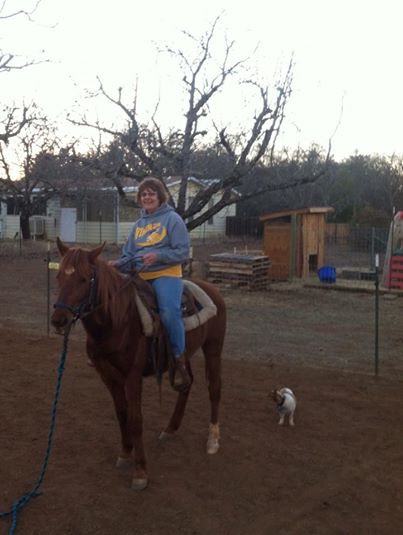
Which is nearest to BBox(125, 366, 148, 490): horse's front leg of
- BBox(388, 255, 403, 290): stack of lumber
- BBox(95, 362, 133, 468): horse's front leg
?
BBox(95, 362, 133, 468): horse's front leg

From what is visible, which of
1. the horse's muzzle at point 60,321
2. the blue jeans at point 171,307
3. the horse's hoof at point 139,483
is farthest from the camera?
the blue jeans at point 171,307

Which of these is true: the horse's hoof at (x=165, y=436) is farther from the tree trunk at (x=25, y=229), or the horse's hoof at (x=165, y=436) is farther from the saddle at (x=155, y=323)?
the tree trunk at (x=25, y=229)

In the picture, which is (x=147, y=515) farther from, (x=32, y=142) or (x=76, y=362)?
(x=32, y=142)

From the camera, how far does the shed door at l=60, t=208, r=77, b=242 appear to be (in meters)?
37.3

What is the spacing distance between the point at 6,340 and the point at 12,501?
5632mm

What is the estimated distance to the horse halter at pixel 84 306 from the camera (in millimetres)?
3927

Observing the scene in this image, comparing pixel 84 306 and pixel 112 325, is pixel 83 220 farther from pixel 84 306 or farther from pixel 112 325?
pixel 84 306

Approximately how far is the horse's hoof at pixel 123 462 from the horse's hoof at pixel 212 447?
695 millimetres

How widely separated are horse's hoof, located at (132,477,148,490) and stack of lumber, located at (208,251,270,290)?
1252cm

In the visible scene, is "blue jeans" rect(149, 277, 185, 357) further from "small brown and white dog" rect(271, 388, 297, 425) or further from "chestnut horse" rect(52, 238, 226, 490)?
"small brown and white dog" rect(271, 388, 297, 425)

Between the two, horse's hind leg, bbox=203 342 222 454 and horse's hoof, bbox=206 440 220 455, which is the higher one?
horse's hind leg, bbox=203 342 222 454

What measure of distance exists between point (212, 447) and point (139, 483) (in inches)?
36.1

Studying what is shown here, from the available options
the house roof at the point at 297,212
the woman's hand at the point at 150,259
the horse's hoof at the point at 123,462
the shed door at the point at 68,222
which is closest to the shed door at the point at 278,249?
the house roof at the point at 297,212

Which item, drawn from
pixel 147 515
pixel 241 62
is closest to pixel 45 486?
pixel 147 515
